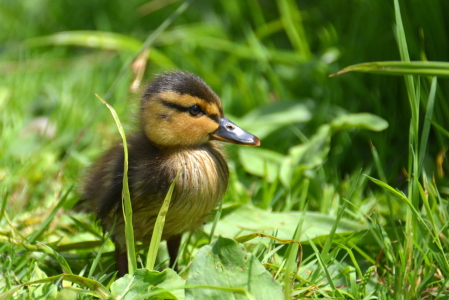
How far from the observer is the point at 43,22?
4.92m

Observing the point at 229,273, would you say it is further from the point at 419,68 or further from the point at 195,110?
the point at 419,68

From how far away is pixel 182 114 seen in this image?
233 cm

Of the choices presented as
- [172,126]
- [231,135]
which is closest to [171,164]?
[172,126]

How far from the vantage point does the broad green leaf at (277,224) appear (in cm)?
242

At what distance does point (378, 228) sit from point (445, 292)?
346mm

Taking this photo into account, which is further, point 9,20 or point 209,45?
point 9,20

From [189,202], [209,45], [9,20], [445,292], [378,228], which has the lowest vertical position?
[445,292]

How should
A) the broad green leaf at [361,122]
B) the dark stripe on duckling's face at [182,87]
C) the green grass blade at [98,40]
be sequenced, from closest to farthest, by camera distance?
the dark stripe on duckling's face at [182,87], the broad green leaf at [361,122], the green grass blade at [98,40]

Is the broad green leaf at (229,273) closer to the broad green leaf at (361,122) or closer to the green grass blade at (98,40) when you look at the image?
the broad green leaf at (361,122)

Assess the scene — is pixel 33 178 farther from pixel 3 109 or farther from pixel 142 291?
pixel 142 291

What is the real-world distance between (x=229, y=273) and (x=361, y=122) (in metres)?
1.48

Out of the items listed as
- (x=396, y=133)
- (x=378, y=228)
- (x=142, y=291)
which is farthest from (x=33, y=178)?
(x=396, y=133)

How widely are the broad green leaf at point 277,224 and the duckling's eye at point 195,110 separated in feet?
1.76

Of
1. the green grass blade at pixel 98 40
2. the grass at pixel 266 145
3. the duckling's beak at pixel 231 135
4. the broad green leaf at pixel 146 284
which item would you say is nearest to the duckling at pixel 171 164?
the duckling's beak at pixel 231 135
